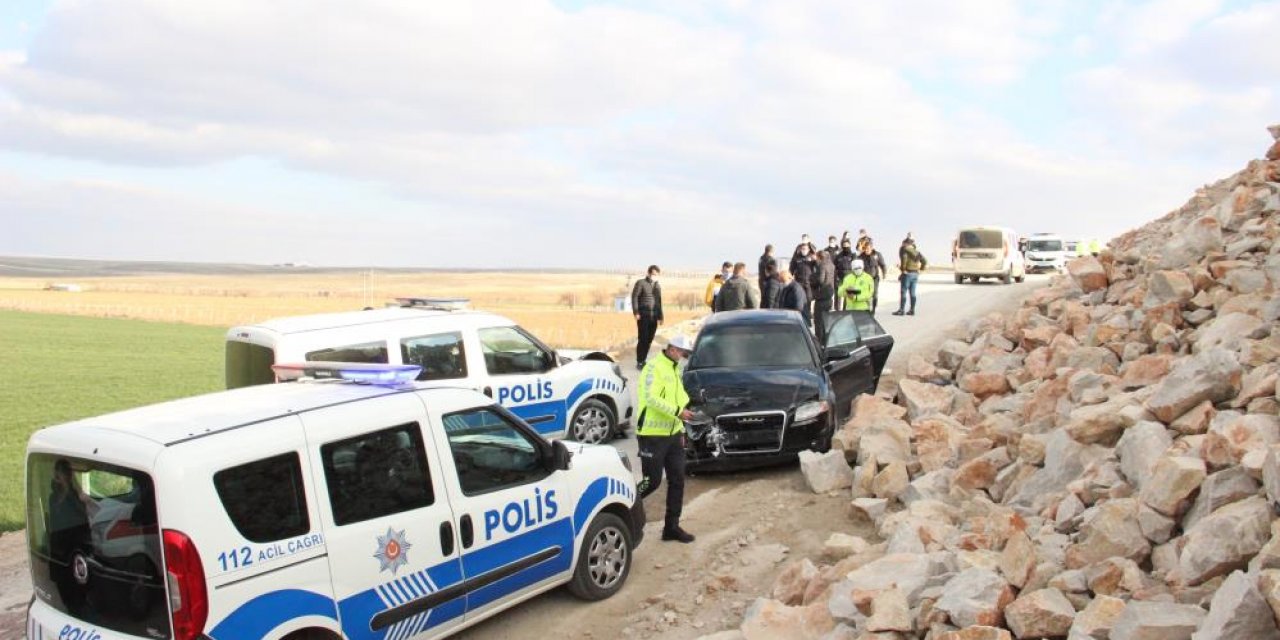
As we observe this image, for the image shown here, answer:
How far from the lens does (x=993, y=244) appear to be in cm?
3181

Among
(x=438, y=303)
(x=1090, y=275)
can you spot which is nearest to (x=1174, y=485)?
(x=438, y=303)

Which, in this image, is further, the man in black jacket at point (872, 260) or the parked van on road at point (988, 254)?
the parked van on road at point (988, 254)

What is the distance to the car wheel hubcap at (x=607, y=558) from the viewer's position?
275 inches

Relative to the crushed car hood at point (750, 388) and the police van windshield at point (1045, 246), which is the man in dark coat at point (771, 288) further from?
the police van windshield at point (1045, 246)

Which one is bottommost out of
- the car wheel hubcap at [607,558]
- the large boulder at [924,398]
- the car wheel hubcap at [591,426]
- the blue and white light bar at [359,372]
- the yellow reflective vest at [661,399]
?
the car wheel hubcap at [607,558]

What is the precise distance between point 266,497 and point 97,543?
83 centimetres

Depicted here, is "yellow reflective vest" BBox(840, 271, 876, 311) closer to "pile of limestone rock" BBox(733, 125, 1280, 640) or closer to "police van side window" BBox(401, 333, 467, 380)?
"pile of limestone rock" BBox(733, 125, 1280, 640)

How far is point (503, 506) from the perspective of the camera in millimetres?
6230

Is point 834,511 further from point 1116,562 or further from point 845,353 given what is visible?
point 1116,562

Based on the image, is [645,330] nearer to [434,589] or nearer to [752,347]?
[752,347]

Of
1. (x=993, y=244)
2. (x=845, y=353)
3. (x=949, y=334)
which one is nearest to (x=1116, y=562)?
(x=845, y=353)

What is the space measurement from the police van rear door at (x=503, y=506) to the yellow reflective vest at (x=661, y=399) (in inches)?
56.2

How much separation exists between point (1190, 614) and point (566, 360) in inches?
307

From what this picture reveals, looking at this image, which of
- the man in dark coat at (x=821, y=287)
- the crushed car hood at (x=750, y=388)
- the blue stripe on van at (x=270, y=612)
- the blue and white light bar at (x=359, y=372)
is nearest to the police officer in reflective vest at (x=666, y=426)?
the crushed car hood at (x=750, y=388)
